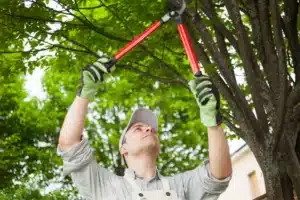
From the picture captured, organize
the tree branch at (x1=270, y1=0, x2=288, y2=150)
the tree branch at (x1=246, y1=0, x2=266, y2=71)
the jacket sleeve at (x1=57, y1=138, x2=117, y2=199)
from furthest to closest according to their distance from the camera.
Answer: the tree branch at (x1=246, y1=0, x2=266, y2=71) → the tree branch at (x1=270, y1=0, x2=288, y2=150) → the jacket sleeve at (x1=57, y1=138, x2=117, y2=199)

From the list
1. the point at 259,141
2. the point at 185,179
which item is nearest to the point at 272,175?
the point at 259,141

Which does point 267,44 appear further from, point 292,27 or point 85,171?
point 85,171

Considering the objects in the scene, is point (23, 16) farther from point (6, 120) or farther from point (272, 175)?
point (6, 120)

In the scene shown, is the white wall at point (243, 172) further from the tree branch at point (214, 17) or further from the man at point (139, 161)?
the man at point (139, 161)

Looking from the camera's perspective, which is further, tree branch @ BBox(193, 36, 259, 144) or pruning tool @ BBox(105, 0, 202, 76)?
tree branch @ BBox(193, 36, 259, 144)

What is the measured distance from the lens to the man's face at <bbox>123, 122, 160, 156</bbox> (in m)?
3.18

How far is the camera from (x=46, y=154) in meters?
16.1

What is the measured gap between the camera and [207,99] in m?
2.80

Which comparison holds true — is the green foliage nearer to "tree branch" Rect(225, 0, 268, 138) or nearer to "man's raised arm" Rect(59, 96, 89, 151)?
"tree branch" Rect(225, 0, 268, 138)

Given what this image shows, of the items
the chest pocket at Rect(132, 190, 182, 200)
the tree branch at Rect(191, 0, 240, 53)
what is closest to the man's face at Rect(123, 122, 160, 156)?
the chest pocket at Rect(132, 190, 182, 200)

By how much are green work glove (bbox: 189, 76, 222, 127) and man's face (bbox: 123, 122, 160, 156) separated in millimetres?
412

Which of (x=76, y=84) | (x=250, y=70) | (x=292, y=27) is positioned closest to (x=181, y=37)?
(x=250, y=70)

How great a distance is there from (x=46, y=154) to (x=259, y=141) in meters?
11.8

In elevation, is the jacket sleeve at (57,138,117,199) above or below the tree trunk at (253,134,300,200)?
below
